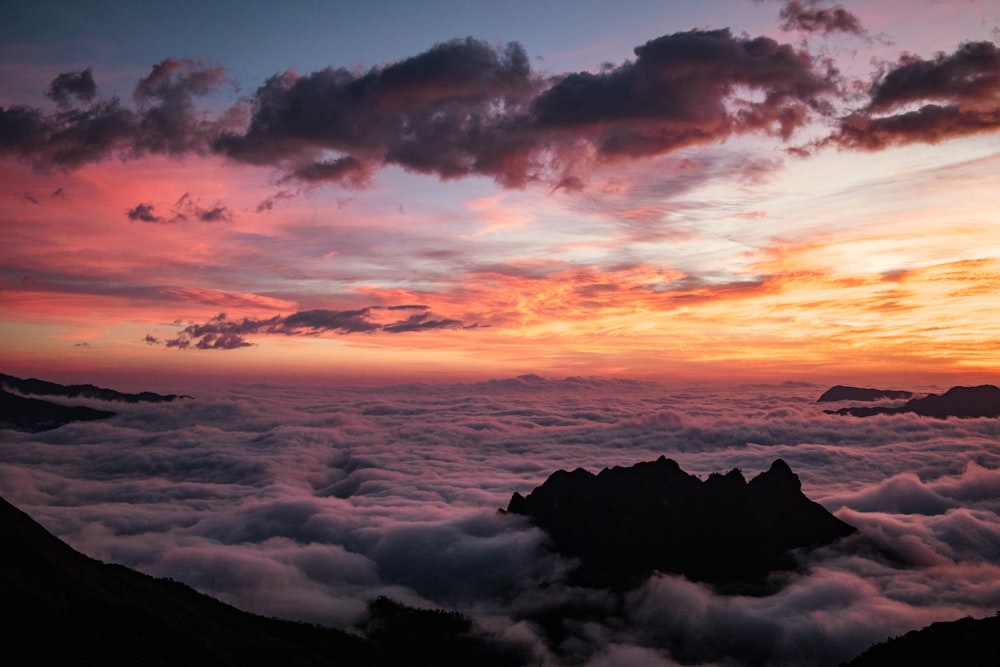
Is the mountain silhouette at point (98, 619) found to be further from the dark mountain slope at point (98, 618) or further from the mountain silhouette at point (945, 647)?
the mountain silhouette at point (945, 647)

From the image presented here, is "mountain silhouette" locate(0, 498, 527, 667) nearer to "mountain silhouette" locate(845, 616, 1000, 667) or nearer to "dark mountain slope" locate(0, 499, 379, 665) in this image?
"dark mountain slope" locate(0, 499, 379, 665)

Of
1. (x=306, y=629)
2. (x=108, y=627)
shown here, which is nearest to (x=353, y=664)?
(x=306, y=629)

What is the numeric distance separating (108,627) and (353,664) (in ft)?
288

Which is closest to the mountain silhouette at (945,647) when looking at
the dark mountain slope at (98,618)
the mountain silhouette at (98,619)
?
the mountain silhouette at (98,619)

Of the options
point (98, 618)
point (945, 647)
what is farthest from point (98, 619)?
point (945, 647)

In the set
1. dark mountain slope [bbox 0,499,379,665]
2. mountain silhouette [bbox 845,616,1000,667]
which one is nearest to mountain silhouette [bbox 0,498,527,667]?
dark mountain slope [bbox 0,499,379,665]

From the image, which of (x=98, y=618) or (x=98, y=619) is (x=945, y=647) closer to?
(x=98, y=619)

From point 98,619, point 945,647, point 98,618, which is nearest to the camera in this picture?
point 98,619

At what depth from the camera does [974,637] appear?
415 feet

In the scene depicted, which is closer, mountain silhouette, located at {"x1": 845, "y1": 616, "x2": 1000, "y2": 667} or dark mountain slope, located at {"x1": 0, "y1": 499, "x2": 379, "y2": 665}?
dark mountain slope, located at {"x1": 0, "y1": 499, "x2": 379, "y2": 665}

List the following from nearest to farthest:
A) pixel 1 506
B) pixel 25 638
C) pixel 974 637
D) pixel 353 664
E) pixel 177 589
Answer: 1. pixel 25 638
2. pixel 1 506
3. pixel 974 637
4. pixel 177 589
5. pixel 353 664

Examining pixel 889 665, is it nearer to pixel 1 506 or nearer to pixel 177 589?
pixel 177 589

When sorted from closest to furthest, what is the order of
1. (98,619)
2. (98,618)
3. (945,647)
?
1. (98,619)
2. (98,618)
3. (945,647)

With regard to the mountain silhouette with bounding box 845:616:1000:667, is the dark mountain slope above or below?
above
